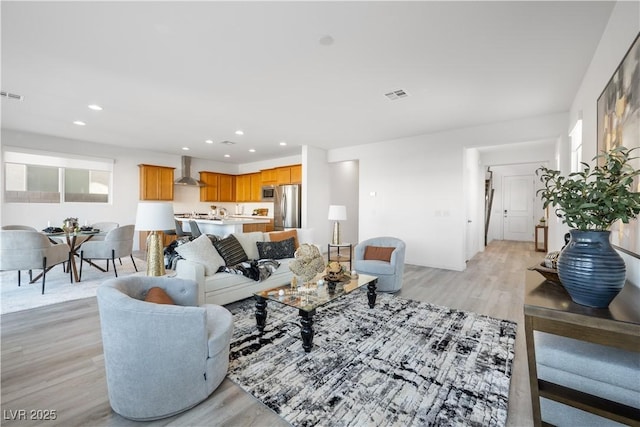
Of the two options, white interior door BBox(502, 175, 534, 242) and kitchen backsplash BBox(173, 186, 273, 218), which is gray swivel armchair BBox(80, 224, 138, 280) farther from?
white interior door BBox(502, 175, 534, 242)

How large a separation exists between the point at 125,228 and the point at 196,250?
8.19ft

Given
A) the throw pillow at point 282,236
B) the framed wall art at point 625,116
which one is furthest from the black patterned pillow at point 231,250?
the framed wall art at point 625,116

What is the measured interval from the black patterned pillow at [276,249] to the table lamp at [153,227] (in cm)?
151

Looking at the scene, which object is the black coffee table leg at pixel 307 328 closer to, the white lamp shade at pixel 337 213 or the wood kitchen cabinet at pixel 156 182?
the white lamp shade at pixel 337 213

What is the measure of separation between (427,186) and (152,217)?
15.8 ft

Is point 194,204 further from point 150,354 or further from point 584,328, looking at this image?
point 584,328

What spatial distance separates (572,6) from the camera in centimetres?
199

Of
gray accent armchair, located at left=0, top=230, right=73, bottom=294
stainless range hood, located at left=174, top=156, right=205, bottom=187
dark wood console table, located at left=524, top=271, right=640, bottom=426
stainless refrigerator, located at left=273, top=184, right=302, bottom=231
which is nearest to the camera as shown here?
dark wood console table, located at left=524, top=271, right=640, bottom=426

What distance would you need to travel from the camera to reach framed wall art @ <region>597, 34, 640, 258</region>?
5.04 ft

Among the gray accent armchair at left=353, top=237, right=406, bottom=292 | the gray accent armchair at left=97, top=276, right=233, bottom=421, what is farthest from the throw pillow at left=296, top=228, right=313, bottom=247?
the gray accent armchair at left=97, top=276, right=233, bottom=421

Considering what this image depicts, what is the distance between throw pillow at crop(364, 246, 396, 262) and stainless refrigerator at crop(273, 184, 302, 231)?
116 inches

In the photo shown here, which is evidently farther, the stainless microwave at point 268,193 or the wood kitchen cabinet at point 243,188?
the wood kitchen cabinet at point 243,188

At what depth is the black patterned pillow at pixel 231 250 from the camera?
3.49 meters

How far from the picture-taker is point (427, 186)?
18.0 feet
